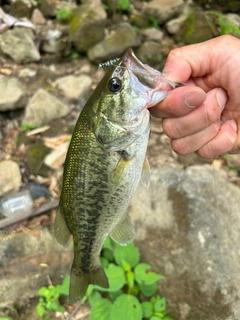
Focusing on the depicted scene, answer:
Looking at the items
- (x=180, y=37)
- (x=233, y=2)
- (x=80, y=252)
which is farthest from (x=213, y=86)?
(x=233, y=2)

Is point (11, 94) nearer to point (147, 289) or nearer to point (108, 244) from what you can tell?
point (108, 244)

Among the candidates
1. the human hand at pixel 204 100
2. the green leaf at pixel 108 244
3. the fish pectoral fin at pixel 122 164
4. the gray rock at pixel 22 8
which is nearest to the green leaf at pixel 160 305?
the green leaf at pixel 108 244

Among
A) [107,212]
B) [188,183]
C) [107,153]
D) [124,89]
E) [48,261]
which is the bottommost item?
[48,261]

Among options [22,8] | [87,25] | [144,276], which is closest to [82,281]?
[144,276]

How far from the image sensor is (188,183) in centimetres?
361

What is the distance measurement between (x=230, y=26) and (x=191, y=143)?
468 cm

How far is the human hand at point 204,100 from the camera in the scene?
6.20 ft

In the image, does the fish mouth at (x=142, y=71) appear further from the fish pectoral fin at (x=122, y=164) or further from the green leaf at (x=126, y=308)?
the green leaf at (x=126, y=308)

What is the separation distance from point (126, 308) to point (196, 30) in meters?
5.04

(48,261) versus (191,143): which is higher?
(191,143)

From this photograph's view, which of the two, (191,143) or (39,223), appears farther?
(39,223)

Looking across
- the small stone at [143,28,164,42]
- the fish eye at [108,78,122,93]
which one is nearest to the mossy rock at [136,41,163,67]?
the small stone at [143,28,164,42]

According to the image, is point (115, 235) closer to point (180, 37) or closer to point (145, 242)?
point (145, 242)

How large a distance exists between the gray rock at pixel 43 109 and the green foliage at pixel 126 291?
222 cm
